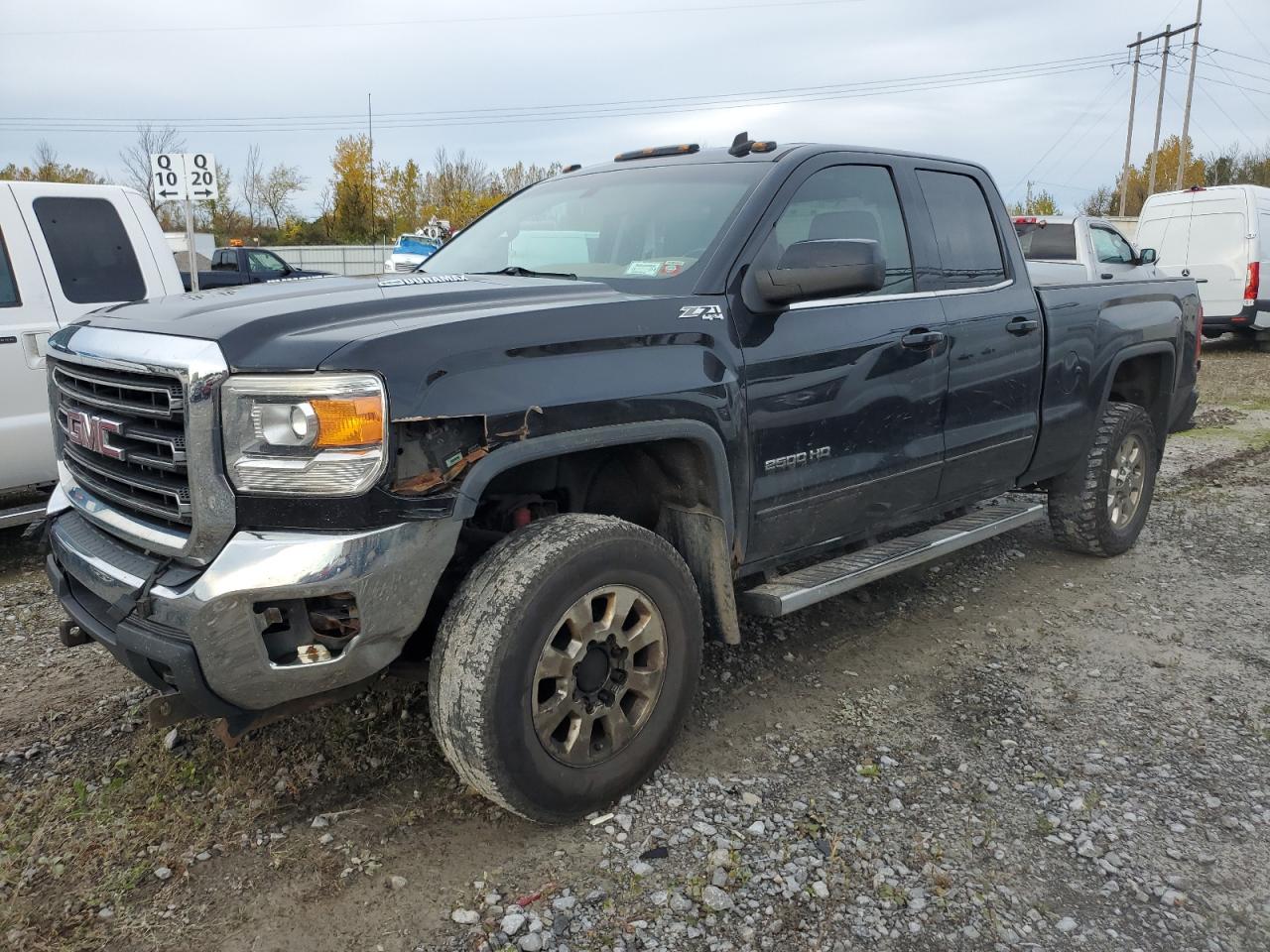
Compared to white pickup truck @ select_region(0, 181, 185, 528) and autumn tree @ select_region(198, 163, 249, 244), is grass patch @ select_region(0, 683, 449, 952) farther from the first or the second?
autumn tree @ select_region(198, 163, 249, 244)

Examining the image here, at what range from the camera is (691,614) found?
3.12m

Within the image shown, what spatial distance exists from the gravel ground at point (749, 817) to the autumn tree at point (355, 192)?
38252 mm

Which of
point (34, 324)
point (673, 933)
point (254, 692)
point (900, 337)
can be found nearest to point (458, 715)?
point (254, 692)

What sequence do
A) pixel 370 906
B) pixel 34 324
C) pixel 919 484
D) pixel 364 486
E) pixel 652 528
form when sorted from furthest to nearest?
pixel 34 324, pixel 919 484, pixel 652 528, pixel 370 906, pixel 364 486

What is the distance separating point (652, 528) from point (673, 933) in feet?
4.52

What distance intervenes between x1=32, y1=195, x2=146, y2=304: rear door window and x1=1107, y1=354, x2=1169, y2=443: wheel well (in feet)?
18.4

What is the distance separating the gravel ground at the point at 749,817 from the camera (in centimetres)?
257

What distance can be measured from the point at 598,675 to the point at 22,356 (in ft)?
13.7

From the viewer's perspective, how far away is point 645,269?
11.1 ft

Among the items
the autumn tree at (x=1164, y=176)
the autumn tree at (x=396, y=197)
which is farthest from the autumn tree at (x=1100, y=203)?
the autumn tree at (x=396, y=197)

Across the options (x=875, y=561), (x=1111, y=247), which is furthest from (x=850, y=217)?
(x=1111, y=247)

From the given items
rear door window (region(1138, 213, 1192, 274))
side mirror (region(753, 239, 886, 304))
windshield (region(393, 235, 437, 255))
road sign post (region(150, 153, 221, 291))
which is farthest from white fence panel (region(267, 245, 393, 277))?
side mirror (region(753, 239, 886, 304))

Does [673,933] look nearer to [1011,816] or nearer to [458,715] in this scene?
[458,715]

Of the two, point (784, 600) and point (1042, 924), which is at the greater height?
point (784, 600)
